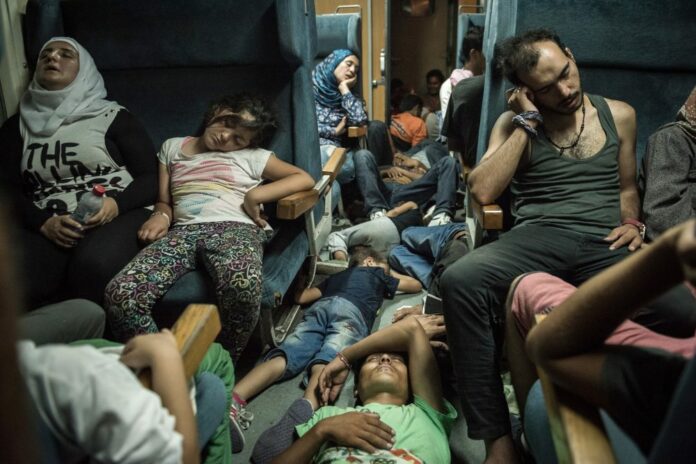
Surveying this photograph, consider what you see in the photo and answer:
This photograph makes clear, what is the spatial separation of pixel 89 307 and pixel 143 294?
0.28 meters

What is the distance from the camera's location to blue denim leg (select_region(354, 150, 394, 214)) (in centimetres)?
301

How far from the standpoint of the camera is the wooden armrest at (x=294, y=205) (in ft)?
5.32

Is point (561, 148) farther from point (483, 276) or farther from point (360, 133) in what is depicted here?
point (360, 133)

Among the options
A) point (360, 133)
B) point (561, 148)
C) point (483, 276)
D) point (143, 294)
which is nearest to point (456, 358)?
point (483, 276)

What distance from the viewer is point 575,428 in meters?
0.70

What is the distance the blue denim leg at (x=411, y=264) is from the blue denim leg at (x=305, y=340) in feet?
1.73


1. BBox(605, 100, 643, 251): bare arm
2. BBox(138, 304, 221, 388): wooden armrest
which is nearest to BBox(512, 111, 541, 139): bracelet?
BBox(605, 100, 643, 251): bare arm

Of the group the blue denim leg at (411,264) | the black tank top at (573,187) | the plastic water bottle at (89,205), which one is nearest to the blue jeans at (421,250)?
the blue denim leg at (411,264)

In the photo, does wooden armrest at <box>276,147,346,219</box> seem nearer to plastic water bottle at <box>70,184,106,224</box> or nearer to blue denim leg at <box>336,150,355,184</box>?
plastic water bottle at <box>70,184,106,224</box>

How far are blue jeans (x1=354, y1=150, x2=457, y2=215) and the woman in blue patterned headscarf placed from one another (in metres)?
0.09

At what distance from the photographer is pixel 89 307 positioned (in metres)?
1.13

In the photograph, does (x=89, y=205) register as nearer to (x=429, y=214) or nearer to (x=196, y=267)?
(x=196, y=267)

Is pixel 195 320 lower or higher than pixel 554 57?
lower

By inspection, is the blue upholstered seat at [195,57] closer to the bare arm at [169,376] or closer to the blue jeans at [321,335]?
the blue jeans at [321,335]
